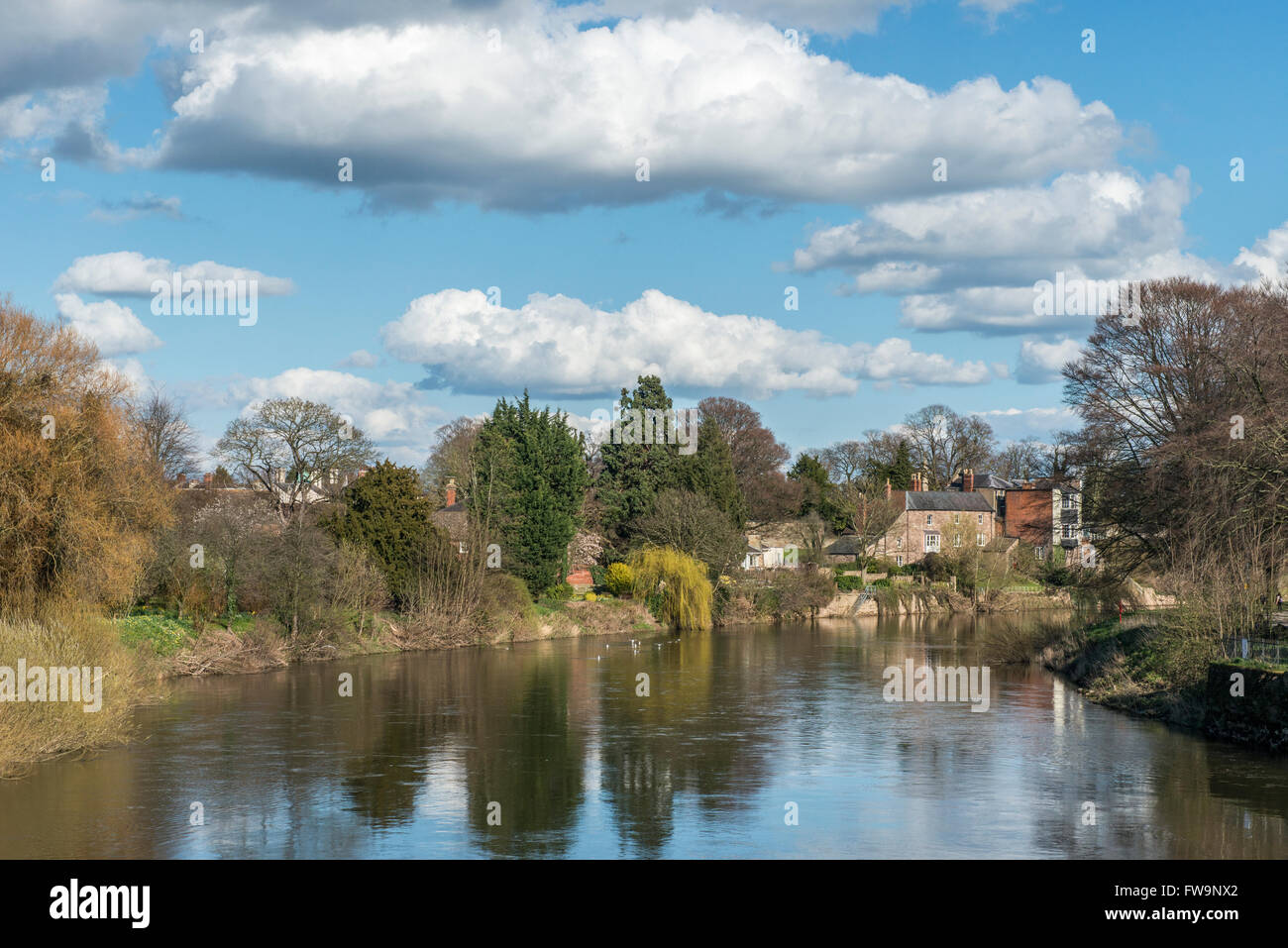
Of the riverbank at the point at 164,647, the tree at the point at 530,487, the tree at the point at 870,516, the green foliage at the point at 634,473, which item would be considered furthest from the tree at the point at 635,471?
the tree at the point at 870,516

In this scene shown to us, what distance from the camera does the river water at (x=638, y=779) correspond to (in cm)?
1752

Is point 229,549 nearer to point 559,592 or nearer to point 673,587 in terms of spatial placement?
point 559,592

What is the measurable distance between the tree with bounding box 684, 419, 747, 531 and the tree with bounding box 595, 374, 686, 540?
961 millimetres

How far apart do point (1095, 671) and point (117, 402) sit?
28.9 metres

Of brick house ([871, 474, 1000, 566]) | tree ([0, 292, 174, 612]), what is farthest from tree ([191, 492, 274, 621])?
brick house ([871, 474, 1000, 566])

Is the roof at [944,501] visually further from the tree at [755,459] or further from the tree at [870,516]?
the tree at [755,459]

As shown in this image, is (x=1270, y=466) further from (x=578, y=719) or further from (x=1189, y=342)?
(x=578, y=719)

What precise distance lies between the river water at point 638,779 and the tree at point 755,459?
151ft

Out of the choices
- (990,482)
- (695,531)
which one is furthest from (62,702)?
(990,482)

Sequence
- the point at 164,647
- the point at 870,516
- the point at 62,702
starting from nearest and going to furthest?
the point at 62,702 → the point at 164,647 → the point at 870,516

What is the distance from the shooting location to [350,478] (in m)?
68.1

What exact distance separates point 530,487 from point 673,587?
874 centimetres

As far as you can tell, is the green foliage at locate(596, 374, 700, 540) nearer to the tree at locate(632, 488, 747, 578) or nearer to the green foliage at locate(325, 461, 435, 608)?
the tree at locate(632, 488, 747, 578)

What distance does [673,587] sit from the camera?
189 feet
